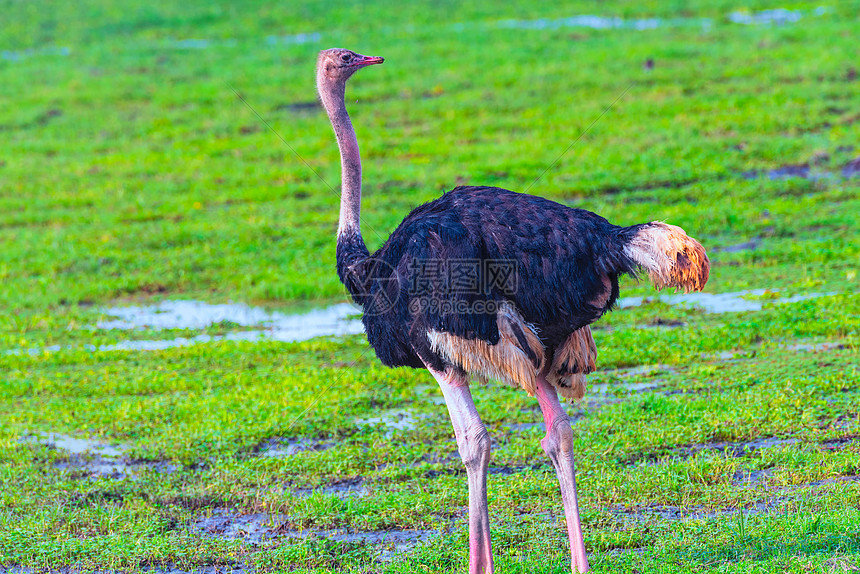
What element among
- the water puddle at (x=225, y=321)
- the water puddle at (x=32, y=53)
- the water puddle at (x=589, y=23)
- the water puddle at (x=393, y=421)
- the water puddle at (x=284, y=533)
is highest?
the water puddle at (x=589, y=23)

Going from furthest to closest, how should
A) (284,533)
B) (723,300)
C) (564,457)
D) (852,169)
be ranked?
1. (852,169)
2. (723,300)
3. (284,533)
4. (564,457)

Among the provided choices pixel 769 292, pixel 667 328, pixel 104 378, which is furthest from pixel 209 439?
pixel 769 292

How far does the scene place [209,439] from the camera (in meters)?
6.77

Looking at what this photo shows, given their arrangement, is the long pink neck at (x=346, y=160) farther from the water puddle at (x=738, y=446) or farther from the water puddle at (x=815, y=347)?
the water puddle at (x=815, y=347)

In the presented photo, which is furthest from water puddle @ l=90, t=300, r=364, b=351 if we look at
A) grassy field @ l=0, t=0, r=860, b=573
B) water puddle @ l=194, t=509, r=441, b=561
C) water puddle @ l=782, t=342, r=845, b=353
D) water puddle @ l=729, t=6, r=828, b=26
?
water puddle @ l=729, t=6, r=828, b=26

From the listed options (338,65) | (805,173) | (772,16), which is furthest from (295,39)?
(338,65)

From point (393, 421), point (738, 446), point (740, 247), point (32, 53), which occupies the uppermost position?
point (32, 53)

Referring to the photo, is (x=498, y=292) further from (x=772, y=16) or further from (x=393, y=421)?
(x=772, y=16)

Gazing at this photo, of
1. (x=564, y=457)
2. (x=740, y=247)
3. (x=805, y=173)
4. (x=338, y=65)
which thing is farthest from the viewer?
(x=805, y=173)

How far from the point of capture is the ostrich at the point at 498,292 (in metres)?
4.74

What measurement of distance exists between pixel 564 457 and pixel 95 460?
3.12 metres

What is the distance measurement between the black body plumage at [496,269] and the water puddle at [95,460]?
7.20ft

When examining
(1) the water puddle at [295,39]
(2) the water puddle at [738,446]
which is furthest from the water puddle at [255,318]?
(1) the water puddle at [295,39]

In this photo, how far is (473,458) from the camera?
16.1 ft
